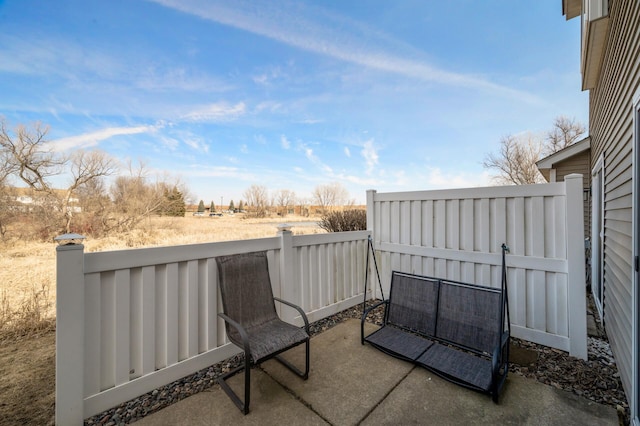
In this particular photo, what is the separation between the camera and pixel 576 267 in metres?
2.54

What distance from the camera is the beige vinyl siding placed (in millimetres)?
1967

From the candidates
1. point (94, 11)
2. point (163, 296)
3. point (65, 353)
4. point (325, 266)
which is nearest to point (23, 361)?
point (65, 353)

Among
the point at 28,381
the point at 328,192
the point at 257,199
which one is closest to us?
A: the point at 28,381

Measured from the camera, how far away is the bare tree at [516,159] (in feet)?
54.9

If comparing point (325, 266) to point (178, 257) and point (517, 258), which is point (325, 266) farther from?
point (517, 258)

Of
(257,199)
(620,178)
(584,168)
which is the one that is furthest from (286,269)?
(257,199)

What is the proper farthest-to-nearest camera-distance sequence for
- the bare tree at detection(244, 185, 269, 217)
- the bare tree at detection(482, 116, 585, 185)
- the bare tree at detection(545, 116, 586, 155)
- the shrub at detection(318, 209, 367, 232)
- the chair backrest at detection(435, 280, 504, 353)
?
the bare tree at detection(244, 185, 269, 217)
the bare tree at detection(482, 116, 585, 185)
the bare tree at detection(545, 116, 586, 155)
the shrub at detection(318, 209, 367, 232)
the chair backrest at detection(435, 280, 504, 353)

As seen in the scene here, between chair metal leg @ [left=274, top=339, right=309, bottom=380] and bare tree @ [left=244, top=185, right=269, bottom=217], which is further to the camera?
bare tree @ [left=244, top=185, right=269, bottom=217]

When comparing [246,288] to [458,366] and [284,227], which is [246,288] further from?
[458,366]

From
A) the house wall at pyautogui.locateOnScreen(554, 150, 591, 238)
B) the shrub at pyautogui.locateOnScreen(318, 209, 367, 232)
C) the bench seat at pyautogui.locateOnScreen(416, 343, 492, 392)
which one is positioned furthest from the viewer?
the shrub at pyautogui.locateOnScreen(318, 209, 367, 232)

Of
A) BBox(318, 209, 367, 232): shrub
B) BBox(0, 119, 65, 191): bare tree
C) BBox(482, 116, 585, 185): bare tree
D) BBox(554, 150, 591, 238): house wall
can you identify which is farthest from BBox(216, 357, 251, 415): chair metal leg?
BBox(482, 116, 585, 185): bare tree

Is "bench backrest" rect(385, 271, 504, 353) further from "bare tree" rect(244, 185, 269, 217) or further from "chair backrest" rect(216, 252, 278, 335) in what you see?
"bare tree" rect(244, 185, 269, 217)

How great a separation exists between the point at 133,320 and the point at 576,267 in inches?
163

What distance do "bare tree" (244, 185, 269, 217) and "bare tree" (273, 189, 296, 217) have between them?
2.53 ft
